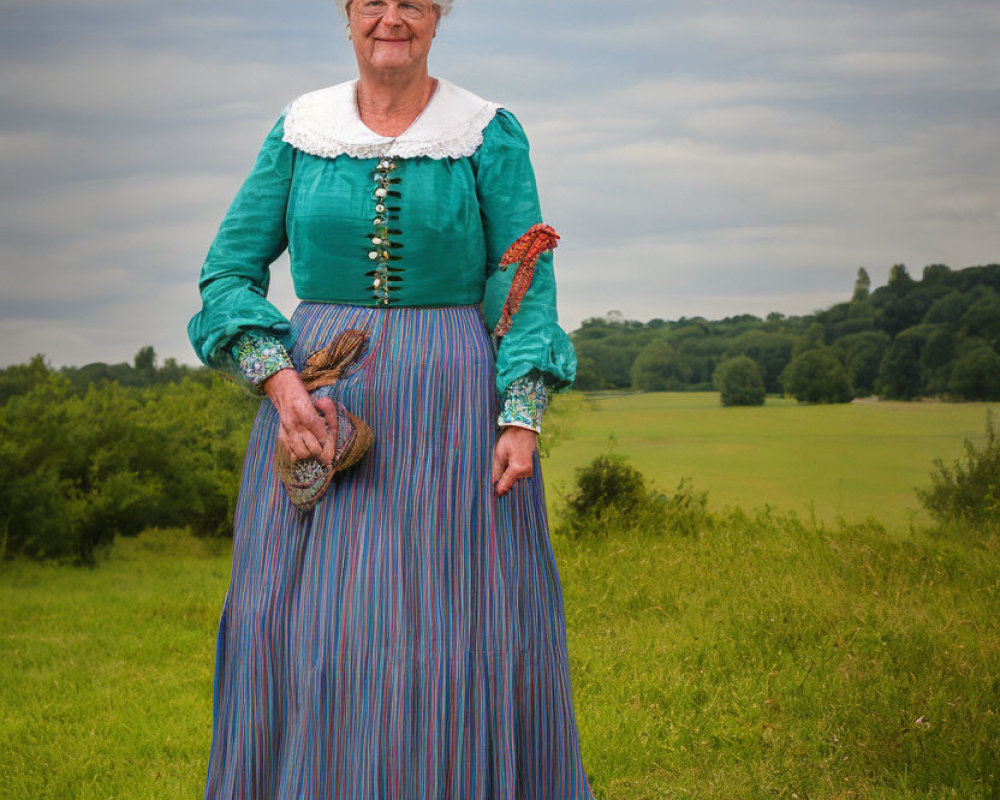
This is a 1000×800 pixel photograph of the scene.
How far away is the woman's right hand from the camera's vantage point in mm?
2236

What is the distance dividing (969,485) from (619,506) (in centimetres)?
191

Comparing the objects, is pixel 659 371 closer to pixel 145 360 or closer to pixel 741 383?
pixel 741 383

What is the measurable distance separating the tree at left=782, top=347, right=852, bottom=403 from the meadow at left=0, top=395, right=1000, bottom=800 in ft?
0.62

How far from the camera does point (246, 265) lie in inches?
96.3

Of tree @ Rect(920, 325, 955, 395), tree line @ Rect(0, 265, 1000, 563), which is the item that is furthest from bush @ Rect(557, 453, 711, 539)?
tree @ Rect(920, 325, 955, 395)

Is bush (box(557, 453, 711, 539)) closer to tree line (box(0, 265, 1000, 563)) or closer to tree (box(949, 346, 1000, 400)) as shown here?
tree line (box(0, 265, 1000, 563))

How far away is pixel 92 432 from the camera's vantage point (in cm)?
740

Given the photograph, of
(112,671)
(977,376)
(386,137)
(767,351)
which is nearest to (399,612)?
(386,137)

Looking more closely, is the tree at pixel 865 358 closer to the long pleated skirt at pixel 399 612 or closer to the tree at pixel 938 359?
the tree at pixel 938 359

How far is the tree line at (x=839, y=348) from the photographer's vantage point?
7.15m

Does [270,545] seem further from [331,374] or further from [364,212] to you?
[364,212]

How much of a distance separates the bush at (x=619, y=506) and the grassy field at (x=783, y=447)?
0.36 ft

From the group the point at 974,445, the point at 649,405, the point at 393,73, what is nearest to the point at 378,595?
the point at 393,73

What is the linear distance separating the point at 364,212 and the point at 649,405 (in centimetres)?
584
